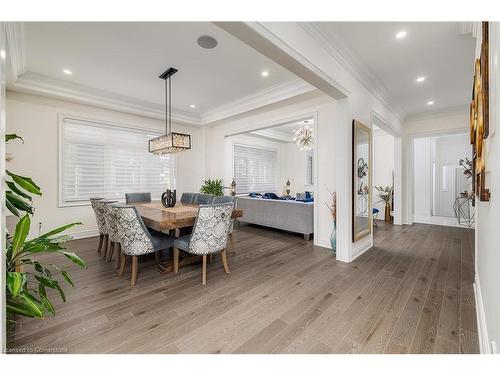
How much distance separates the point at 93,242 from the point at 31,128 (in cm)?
224

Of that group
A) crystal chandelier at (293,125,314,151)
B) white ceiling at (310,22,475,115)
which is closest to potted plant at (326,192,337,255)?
white ceiling at (310,22,475,115)

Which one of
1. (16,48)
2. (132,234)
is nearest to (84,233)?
(132,234)

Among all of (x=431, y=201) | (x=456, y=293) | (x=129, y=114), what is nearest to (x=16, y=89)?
(x=129, y=114)

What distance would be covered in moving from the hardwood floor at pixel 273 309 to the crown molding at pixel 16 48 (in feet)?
9.31

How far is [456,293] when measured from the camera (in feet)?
7.65

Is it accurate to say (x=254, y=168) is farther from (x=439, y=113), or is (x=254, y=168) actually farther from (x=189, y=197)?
(x=439, y=113)

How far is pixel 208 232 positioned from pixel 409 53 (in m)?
3.38

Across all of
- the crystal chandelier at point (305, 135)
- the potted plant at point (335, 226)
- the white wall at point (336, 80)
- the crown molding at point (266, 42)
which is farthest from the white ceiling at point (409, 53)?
the potted plant at point (335, 226)

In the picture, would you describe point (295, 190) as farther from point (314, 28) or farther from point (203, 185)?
point (314, 28)

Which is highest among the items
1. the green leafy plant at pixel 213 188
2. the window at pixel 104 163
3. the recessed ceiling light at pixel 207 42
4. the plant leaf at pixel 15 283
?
the recessed ceiling light at pixel 207 42

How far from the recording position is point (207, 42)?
2791 mm

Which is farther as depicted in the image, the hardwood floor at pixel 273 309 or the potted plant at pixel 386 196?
the potted plant at pixel 386 196

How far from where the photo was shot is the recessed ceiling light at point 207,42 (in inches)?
106

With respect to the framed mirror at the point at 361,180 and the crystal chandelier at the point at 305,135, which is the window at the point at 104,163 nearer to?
the crystal chandelier at the point at 305,135
